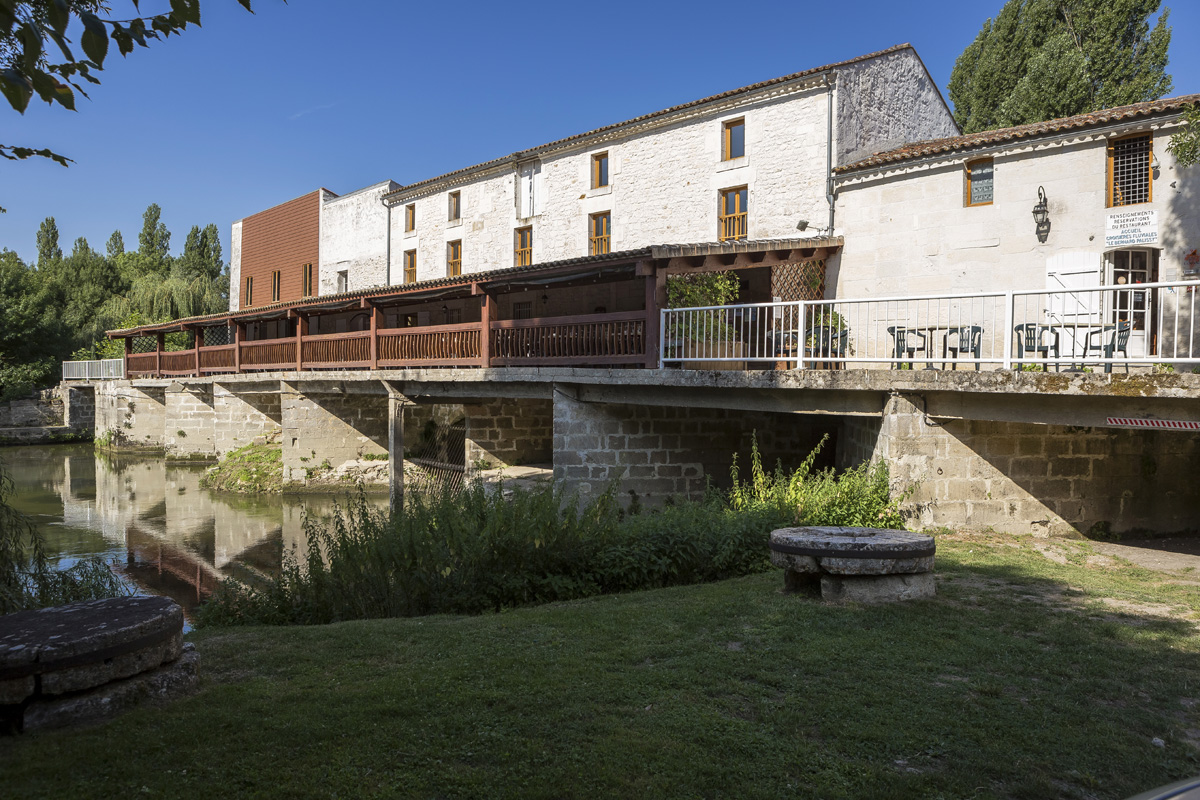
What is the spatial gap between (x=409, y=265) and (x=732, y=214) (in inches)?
519

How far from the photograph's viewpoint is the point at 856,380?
9570mm

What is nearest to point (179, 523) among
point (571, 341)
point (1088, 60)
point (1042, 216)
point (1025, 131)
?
point (571, 341)

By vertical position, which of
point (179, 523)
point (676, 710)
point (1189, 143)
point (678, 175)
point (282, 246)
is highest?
point (282, 246)

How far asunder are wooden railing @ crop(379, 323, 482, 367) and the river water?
3625mm

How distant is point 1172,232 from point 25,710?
16231 millimetres

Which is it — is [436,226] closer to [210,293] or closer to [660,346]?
[660,346]

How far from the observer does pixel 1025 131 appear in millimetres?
14703

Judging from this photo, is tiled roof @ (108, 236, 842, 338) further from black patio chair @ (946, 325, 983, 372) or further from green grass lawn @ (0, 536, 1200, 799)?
green grass lawn @ (0, 536, 1200, 799)

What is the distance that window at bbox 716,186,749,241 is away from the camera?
1947 cm

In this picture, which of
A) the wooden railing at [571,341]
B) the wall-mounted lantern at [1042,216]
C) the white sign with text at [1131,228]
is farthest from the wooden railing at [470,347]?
the white sign with text at [1131,228]

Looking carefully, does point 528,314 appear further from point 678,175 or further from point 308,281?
point 308,281

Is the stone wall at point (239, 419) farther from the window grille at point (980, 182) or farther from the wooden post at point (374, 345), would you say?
the window grille at point (980, 182)

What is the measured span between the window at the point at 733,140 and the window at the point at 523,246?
7.06m

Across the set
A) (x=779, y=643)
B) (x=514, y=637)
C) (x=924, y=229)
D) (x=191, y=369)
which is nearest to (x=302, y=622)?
(x=514, y=637)
